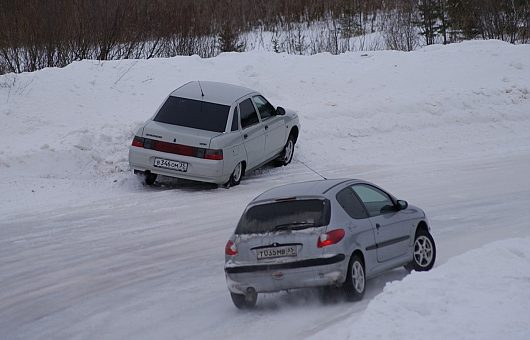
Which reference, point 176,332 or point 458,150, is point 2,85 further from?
point 176,332

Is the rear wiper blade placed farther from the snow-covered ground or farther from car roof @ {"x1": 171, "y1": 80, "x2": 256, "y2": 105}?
car roof @ {"x1": 171, "y1": 80, "x2": 256, "y2": 105}

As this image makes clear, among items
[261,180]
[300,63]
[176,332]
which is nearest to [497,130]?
[300,63]

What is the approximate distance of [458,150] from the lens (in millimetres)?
22906

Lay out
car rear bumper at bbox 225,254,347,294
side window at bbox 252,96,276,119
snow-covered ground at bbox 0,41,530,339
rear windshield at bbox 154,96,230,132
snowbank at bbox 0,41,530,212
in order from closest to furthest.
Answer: snow-covered ground at bbox 0,41,530,339, car rear bumper at bbox 225,254,347,294, rear windshield at bbox 154,96,230,132, snowbank at bbox 0,41,530,212, side window at bbox 252,96,276,119

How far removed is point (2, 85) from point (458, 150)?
1061 centimetres

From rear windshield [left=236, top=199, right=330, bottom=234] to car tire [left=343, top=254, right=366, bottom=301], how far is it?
1.82ft

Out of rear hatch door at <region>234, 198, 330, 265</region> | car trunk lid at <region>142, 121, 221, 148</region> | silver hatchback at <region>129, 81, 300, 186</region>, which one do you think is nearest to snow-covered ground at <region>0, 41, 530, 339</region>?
silver hatchback at <region>129, 81, 300, 186</region>

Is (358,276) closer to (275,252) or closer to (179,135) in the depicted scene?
(275,252)

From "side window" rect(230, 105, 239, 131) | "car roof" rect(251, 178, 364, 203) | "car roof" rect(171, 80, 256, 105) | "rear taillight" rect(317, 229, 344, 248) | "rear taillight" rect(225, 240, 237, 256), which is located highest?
"car roof" rect(171, 80, 256, 105)

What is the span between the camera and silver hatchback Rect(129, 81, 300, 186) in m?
17.6

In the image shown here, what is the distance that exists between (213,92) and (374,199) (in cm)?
806

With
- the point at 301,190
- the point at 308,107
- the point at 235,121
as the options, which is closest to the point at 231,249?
the point at 301,190

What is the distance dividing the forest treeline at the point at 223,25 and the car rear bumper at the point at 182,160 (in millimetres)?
9051

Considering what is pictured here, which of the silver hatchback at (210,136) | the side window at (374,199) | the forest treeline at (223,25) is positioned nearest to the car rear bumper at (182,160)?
the silver hatchback at (210,136)
